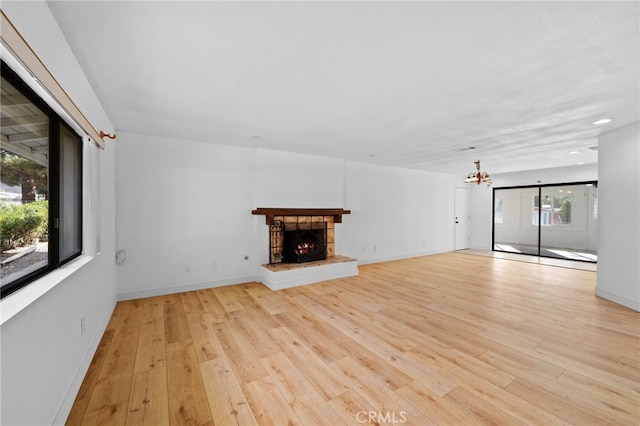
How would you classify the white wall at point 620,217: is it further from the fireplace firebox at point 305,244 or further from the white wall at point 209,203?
the fireplace firebox at point 305,244

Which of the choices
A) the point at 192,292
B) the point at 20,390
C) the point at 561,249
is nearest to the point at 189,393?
the point at 20,390

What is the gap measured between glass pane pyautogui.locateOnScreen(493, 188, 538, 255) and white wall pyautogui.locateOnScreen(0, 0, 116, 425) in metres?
10.0

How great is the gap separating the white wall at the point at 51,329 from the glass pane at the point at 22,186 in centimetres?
19

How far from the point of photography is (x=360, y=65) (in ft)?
6.98

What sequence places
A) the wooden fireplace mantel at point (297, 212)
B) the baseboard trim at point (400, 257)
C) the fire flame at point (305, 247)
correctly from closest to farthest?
the wooden fireplace mantel at point (297, 212) < the fire flame at point (305, 247) < the baseboard trim at point (400, 257)

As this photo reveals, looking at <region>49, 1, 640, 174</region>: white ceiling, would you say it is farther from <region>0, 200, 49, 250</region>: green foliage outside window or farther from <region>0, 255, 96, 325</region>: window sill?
<region>0, 255, 96, 325</region>: window sill

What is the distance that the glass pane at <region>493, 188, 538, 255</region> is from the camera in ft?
27.8

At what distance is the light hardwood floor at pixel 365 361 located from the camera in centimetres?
178

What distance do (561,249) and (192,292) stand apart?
33.9ft

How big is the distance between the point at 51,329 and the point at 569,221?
1110cm

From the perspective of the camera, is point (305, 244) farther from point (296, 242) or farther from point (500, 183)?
point (500, 183)

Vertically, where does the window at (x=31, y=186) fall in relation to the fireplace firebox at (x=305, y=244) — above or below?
above

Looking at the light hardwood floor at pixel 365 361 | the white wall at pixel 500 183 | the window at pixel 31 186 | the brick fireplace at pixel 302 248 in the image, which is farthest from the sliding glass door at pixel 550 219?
the window at pixel 31 186

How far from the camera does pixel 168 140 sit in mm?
4227
